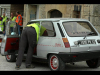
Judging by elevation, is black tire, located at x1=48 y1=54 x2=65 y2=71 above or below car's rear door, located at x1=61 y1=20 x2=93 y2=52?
below

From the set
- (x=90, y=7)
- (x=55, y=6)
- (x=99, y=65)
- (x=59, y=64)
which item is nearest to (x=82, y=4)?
(x=90, y=7)

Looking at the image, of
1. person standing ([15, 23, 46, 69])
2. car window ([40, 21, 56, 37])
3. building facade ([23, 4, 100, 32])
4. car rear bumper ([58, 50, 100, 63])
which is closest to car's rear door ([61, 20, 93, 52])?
car rear bumper ([58, 50, 100, 63])

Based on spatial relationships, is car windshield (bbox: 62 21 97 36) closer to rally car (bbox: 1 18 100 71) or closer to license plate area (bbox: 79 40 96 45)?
rally car (bbox: 1 18 100 71)

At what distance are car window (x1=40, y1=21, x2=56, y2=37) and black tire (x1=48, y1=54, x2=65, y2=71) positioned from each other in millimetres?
709

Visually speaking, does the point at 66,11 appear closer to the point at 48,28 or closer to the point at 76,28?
the point at 48,28

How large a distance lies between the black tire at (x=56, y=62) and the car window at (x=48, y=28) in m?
0.71

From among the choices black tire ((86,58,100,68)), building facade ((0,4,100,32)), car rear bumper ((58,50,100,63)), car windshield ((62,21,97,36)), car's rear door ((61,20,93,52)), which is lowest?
black tire ((86,58,100,68))

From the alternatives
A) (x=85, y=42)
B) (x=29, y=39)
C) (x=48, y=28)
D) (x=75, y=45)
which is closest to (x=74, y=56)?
(x=75, y=45)

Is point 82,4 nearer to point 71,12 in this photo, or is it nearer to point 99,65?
point 71,12

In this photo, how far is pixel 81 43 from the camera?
834 centimetres

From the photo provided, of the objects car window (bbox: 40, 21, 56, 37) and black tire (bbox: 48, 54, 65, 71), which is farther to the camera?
car window (bbox: 40, 21, 56, 37)

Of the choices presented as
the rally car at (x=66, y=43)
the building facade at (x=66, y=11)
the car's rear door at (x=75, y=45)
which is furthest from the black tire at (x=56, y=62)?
the building facade at (x=66, y=11)

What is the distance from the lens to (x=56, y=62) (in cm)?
844

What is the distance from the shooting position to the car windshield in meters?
8.51
